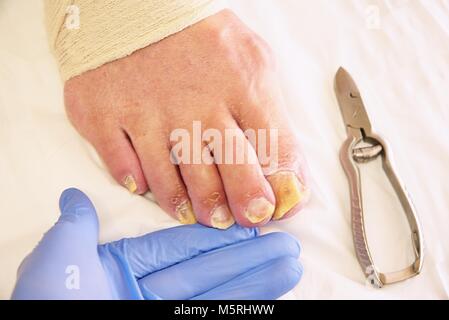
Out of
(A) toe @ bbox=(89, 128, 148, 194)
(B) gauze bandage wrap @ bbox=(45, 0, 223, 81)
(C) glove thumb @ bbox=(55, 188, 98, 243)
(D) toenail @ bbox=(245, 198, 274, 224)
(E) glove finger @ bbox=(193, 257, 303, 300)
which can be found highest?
(B) gauze bandage wrap @ bbox=(45, 0, 223, 81)

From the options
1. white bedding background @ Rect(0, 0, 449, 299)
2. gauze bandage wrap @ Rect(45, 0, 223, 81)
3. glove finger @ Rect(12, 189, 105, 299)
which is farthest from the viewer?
gauze bandage wrap @ Rect(45, 0, 223, 81)

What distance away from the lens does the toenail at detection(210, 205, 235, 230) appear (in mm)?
736

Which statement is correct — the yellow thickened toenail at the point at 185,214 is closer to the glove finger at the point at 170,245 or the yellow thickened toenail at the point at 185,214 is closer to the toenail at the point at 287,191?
the glove finger at the point at 170,245

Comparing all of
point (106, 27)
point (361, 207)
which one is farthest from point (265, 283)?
point (106, 27)

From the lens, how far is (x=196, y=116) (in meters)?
0.82

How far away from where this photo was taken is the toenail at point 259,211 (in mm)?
721

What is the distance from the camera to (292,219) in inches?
29.5

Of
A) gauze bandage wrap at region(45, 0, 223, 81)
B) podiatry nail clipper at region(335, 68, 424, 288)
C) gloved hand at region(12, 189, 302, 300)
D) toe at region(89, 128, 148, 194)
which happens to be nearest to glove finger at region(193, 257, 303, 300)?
gloved hand at region(12, 189, 302, 300)

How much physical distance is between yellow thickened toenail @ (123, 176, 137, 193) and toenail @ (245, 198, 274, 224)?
0.19 metres

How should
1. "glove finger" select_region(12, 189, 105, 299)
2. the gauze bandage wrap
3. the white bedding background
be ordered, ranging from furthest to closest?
the gauze bandage wrap → the white bedding background → "glove finger" select_region(12, 189, 105, 299)

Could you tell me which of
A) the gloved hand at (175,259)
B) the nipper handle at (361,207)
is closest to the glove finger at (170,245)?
the gloved hand at (175,259)

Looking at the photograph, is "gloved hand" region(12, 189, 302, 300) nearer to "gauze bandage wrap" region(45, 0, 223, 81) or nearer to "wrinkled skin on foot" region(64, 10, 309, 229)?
"wrinkled skin on foot" region(64, 10, 309, 229)

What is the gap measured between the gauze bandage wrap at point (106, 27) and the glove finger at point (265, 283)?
0.44 m
